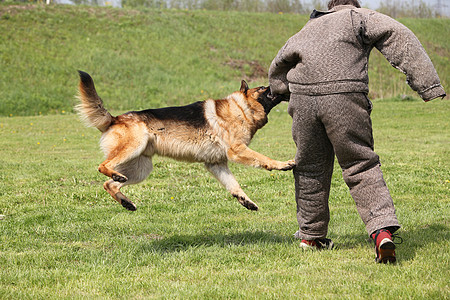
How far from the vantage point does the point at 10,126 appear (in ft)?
51.3

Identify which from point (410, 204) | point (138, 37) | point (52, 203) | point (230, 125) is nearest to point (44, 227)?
point (52, 203)

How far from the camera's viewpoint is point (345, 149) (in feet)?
12.0

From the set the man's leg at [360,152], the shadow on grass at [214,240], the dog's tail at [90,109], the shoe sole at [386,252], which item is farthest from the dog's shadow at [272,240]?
the dog's tail at [90,109]

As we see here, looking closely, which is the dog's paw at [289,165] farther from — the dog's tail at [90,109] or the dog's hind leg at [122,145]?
the dog's tail at [90,109]

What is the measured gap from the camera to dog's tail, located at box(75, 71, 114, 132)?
458cm

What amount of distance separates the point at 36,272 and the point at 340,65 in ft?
9.38

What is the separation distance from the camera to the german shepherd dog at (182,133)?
4.51 metres

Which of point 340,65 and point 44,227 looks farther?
point 44,227

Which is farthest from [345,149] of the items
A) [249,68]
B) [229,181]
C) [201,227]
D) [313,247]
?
[249,68]

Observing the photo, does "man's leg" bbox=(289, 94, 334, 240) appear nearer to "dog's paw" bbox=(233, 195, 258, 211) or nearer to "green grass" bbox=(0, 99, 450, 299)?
"green grass" bbox=(0, 99, 450, 299)

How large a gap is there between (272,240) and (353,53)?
6.36ft

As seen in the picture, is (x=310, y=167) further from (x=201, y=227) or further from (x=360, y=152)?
(x=201, y=227)

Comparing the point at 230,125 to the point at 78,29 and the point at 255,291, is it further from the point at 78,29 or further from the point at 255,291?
the point at 78,29

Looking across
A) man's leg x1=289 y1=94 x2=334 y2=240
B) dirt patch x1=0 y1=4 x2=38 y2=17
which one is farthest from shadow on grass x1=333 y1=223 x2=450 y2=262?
dirt patch x1=0 y1=4 x2=38 y2=17
